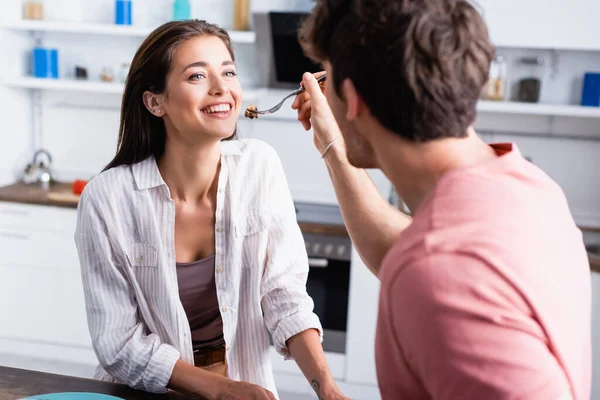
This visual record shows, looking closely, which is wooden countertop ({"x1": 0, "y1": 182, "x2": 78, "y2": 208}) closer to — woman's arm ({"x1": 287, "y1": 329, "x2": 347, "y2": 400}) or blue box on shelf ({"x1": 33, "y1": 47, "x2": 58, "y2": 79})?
blue box on shelf ({"x1": 33, "y1": 47, "x2": 58, "y2": 79})

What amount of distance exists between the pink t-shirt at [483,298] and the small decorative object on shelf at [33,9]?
3.22 meters

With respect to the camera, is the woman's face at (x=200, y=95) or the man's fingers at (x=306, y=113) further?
the woman's face at (x=200, y=95)

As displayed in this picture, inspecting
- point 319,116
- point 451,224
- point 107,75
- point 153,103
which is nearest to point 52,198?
point 107,75

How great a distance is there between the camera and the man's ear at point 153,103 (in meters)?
1.64

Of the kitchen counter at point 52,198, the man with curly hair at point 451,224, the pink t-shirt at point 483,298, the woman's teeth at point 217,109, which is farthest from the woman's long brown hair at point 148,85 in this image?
the kitchen counter at point 52,198

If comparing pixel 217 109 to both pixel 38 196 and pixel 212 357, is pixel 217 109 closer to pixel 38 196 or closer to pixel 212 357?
pixel 212 357

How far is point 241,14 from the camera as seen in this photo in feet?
10.7

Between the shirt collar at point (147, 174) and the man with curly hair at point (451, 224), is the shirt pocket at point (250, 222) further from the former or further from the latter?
the man with curly hair at point (451, 224)

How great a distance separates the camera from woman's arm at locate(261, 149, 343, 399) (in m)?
1.49

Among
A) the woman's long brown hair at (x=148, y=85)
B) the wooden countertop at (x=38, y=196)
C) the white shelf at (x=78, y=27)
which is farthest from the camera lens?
the white shelf at (x=78, y=27)

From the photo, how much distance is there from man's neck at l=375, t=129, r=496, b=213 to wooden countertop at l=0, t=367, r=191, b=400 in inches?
25.0

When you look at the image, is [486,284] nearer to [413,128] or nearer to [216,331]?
[413,128]

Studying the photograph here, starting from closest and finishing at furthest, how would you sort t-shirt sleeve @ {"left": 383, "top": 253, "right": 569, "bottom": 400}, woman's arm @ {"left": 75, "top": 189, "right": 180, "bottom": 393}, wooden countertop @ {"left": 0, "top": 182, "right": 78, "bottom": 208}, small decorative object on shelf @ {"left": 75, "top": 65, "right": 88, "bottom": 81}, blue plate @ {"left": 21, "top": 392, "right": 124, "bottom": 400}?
t-shirt sleeve @ {"left": 383, "top": 253, "right": 569, "bottom": 400} → blue plate @ {"left": 21, "top": 392, "right": 124, "bottom": 400} → woman's arm @ {"left": 75, "top": 189, "right": 180, "bottom": 393} → wooden countertop @ {"left": 0, "top": 182, "right": 78, "bottom": 208} → small decorative object on shelf @ {"left": 75, "top": 65, "right": 88, "bottom": 81}

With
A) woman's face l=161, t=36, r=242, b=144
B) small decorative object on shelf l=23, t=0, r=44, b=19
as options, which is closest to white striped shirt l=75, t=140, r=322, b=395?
woman's face l=161, t=36, r=242, b=144
